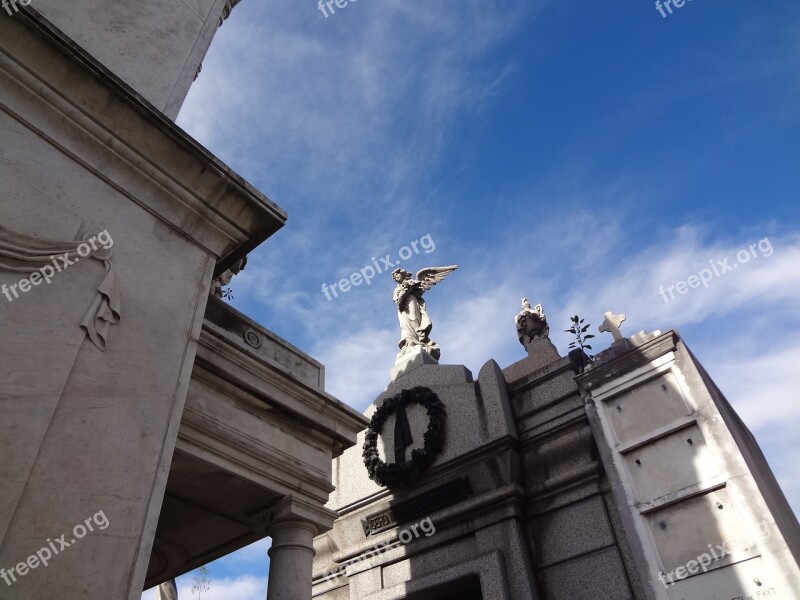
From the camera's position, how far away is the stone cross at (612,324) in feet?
33.6

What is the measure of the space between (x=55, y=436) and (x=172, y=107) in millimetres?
3945

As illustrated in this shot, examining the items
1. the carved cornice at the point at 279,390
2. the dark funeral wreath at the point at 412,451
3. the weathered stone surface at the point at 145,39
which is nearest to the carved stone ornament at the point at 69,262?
the carved cornice at the point at 279,390

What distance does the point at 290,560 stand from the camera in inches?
219

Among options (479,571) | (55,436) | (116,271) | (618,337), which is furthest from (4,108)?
(618,337)

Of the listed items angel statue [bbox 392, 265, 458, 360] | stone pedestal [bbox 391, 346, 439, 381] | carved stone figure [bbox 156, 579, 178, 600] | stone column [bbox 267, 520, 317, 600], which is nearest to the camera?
stone column [bbox 267, 520, 317, 600]

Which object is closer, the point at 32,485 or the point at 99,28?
the point at 32,485

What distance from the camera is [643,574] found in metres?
7.80

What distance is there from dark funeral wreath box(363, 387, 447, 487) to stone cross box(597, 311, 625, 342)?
312cm

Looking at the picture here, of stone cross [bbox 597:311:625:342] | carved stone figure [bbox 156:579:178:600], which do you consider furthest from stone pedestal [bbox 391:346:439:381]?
carved stone figure [bbox 156:579:178:600]

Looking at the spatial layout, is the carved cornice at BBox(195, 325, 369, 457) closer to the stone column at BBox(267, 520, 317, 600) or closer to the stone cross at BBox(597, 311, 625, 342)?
the stone column at BBox(267, 520, 317, 600)

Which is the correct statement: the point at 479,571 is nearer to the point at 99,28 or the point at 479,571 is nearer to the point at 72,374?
the point at 72,374

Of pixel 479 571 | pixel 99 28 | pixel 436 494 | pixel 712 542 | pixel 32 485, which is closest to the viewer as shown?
pixel 32 485

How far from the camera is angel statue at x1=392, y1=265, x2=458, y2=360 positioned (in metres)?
13.8

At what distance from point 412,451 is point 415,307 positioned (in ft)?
14.4
